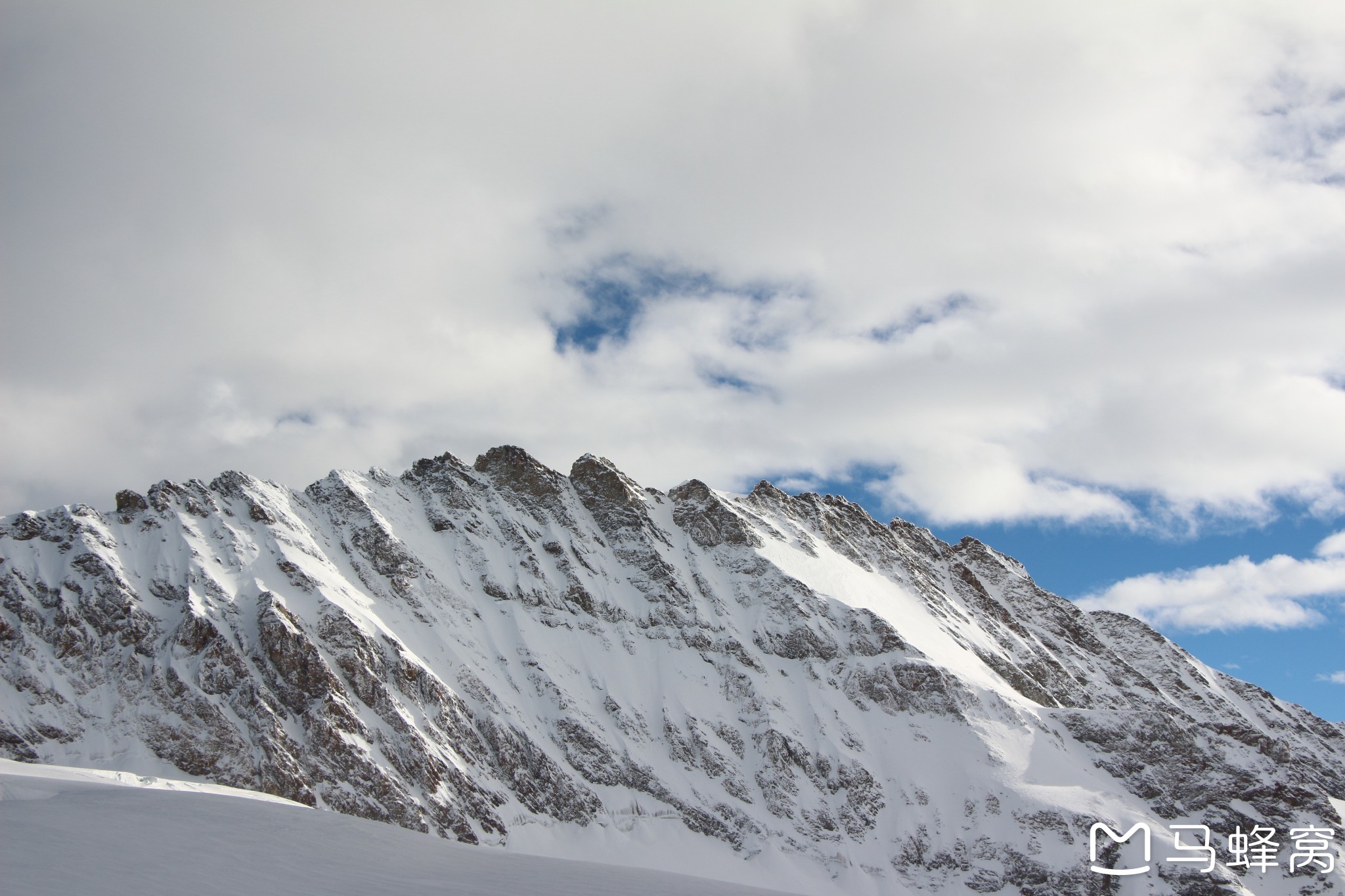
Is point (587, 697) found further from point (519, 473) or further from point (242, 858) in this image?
point (242, 858)

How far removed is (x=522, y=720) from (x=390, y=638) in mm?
18722

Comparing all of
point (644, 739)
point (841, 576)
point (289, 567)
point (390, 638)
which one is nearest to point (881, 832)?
point (644, 739)

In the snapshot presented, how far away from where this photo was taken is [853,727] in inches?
4961

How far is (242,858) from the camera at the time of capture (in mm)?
29281

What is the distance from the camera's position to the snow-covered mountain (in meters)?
97.4

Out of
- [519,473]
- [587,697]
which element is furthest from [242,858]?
[519,473]

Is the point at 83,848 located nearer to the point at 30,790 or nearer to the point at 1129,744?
the point at 30,790

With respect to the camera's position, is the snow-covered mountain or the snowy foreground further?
the snow-covered mountain

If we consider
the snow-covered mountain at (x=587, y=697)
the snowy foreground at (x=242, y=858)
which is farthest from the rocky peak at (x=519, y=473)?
the snowy foreground at (x=242, y=858)

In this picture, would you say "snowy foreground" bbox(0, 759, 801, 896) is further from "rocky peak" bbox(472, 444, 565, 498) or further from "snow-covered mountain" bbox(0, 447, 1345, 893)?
"rocky peak" bbox(472, 444, 565, 498)

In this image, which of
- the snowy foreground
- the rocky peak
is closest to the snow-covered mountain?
the rocky peak

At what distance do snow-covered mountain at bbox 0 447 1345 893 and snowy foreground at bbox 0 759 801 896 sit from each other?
58627mm

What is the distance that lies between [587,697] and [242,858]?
96.9 meters

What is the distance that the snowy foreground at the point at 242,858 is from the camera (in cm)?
2538
